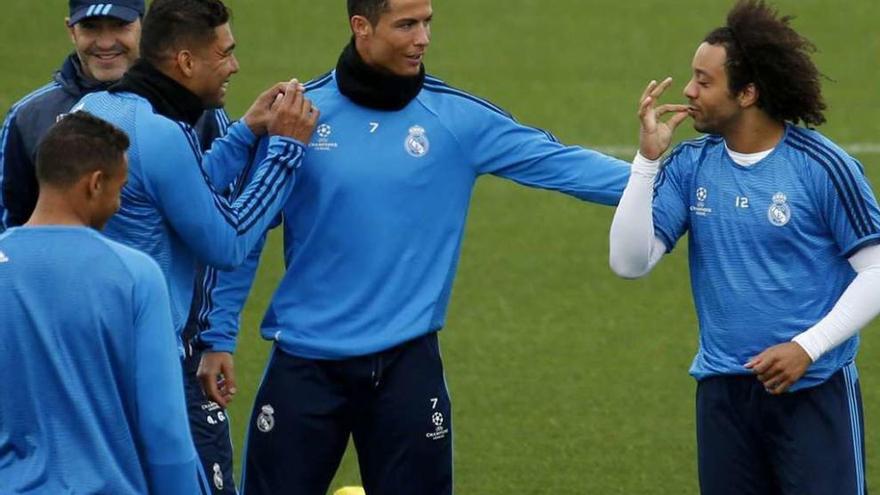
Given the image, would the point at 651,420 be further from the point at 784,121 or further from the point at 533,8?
the point at 533,8

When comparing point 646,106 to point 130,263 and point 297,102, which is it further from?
point 130,263

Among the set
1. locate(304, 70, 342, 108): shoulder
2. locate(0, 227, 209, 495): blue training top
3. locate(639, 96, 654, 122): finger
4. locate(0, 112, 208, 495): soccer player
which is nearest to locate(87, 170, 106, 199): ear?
locate(0, 112, 208, 495): soccer player

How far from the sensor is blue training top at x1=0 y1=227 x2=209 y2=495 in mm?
5043

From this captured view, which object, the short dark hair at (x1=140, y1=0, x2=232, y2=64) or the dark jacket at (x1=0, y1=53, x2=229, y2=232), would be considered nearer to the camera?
the short dark hair at (x1=140, y1=0, x2=232, y2=64)

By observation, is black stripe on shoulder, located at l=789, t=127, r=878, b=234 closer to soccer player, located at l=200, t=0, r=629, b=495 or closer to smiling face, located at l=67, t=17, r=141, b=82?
soccer player, located at l=200, t=0, r=629, b=495

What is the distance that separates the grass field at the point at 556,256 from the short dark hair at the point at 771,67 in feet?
10.4

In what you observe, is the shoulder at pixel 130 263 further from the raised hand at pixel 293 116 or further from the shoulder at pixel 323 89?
the shoulder at pixel 323 89

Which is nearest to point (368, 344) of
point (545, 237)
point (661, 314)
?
point (661, 314)

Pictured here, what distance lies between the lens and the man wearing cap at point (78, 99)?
673 cm

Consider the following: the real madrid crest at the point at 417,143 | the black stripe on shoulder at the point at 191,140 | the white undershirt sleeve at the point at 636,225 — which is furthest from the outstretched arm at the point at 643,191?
the black stripe on shoulder at the point at 191,140

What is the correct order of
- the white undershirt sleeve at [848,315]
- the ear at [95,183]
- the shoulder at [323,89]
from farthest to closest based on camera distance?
the shoulder at [323,89] → the white undershirt sleeve at [848,315] → the ear at [95,183]

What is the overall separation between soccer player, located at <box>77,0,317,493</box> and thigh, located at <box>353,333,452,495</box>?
27.7 inches

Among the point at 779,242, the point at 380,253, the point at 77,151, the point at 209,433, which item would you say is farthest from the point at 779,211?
the point at 77,151

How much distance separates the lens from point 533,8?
18.8 meters
